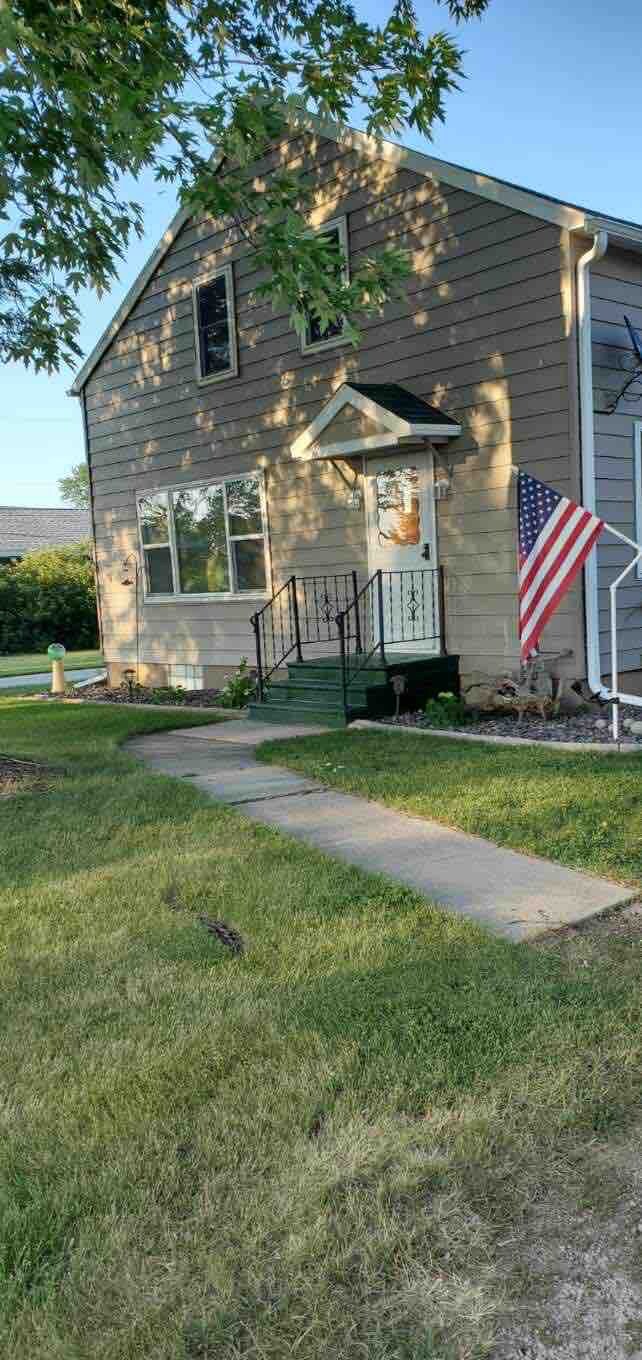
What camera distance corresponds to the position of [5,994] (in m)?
3.35

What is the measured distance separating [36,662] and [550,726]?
15.6 m

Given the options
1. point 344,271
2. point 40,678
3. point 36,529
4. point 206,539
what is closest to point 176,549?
point 206,539

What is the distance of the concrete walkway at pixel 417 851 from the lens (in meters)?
4.06

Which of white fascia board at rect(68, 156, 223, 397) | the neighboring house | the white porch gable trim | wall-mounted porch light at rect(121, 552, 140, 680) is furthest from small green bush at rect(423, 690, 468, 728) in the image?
the neighboring house

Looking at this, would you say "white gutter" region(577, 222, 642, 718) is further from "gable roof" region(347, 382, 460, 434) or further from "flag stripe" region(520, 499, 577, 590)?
"gable roof" region(347, 382, 460, 434)

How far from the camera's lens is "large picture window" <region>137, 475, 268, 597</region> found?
11.8 m

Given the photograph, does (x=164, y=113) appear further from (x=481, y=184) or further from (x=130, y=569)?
(x=130, y=569)

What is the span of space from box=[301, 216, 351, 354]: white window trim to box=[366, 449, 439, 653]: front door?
1.45m

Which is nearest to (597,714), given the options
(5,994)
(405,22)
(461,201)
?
(461,201)

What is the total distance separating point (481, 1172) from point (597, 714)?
252 inches

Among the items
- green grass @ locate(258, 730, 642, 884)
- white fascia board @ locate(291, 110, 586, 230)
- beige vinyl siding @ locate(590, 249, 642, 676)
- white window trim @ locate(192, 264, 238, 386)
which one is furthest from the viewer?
white window trim @ locate(192, 264, 238, 386)

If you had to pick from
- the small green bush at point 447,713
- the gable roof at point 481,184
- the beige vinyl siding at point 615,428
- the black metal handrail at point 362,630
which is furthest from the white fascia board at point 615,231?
the small green bush at point 447,713

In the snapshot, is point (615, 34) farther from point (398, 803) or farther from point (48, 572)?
point (48, 572)

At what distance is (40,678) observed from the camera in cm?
1747
